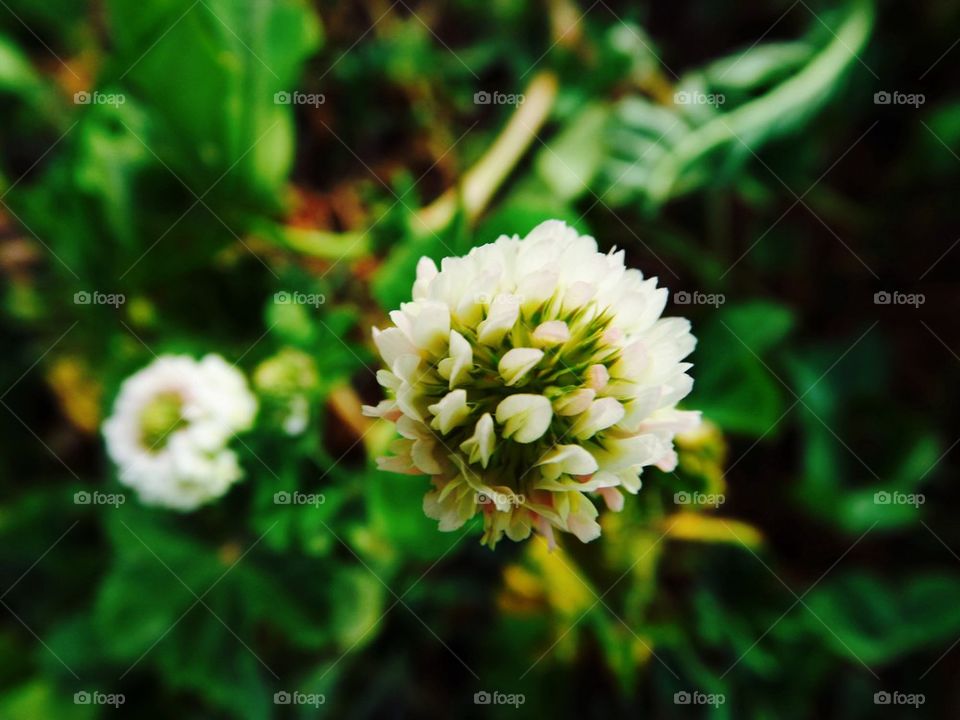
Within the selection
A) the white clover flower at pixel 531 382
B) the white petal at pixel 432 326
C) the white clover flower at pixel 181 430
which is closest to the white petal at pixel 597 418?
the white clover flower at pixel 531 382

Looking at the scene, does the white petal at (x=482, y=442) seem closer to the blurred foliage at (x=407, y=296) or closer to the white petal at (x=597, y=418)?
the white petal at (x=597, y=418)

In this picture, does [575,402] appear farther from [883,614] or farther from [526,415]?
[883,614]

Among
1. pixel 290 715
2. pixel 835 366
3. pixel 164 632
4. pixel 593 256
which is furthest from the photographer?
pixel 835 366

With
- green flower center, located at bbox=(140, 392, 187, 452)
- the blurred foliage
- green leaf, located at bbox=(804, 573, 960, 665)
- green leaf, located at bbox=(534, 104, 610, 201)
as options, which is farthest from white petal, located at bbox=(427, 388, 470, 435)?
green leaf, located at bbox=(804, 573, 960, 665)

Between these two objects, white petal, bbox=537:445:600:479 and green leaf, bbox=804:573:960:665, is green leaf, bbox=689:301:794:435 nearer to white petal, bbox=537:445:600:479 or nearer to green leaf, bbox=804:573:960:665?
green leaf, bbox=804:573:960:665

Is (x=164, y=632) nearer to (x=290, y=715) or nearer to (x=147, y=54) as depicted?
(x=290, y=715)

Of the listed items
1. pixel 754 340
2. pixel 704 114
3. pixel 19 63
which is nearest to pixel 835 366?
pixel 754 340
